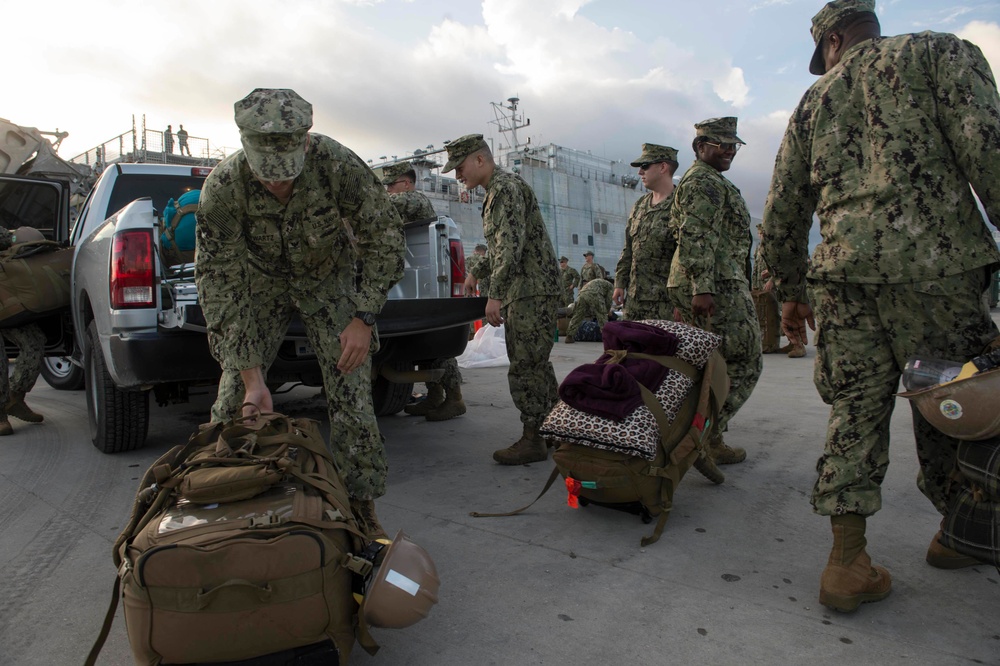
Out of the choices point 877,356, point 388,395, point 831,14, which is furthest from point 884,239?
point 388,395

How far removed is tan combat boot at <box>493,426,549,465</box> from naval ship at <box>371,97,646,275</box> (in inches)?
974

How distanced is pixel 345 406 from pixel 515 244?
5.54 ft

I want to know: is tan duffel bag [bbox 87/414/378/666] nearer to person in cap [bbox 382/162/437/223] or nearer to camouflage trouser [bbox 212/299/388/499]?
camouflage trouser [bbox 212/299/388/499]

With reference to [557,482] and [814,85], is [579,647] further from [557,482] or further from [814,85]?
[814,85]

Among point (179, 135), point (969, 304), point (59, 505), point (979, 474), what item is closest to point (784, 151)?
point (969, 304)

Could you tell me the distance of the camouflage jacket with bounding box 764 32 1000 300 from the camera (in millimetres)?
2074

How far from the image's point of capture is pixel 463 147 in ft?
13.6

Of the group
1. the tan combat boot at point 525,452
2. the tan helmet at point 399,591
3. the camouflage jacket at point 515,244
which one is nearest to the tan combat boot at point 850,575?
the tan helmet at point 399,591

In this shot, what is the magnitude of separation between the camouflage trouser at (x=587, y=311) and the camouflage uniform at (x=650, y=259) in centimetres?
785

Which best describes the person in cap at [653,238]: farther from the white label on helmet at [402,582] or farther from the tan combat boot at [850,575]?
the white label on helmet at [402,582]

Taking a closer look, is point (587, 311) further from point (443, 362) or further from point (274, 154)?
point (274, 154)

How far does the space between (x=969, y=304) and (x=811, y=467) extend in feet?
6.19

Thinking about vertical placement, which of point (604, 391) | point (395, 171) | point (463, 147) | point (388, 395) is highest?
point (395, 171)

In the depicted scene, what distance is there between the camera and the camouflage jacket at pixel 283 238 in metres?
2.62
